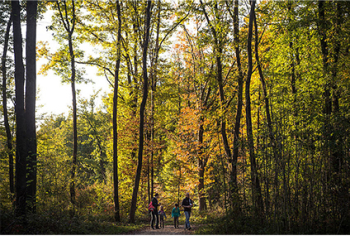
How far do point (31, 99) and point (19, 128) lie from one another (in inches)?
37.3

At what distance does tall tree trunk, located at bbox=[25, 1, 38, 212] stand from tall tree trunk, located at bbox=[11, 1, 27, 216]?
127 mm

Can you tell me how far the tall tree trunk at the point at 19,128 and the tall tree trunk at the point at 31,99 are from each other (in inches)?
5.0

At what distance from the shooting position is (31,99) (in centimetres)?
805

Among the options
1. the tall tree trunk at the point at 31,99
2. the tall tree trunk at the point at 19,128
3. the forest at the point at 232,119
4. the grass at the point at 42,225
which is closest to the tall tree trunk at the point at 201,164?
the forest at the point at 232,119

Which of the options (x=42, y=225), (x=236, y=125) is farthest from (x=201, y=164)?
(x=42, y=225)

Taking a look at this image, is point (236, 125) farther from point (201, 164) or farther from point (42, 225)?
point (42, 225)

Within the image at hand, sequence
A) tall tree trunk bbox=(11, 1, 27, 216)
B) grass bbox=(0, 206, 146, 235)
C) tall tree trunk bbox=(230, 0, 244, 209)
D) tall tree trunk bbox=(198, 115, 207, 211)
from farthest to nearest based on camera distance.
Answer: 1. tall tree trunk bbox=(198, 115, 207, 211)
2. tall tree trunk bbox=(230, 0, 244, 209)
3. tall tree trunk bbox=(11, 1, 27, 216)
4. grass bbox=(0, 206, 146, 235)

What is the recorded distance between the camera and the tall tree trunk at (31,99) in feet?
24.7

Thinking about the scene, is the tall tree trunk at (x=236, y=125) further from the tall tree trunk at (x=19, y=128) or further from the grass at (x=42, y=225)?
the tall tree trunk at (x=19, y=128)

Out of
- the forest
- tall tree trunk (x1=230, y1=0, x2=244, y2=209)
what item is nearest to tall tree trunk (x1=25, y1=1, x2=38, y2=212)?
the forest

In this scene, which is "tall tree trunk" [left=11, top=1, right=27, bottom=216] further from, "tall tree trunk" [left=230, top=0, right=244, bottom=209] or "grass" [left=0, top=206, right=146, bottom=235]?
"tall tree trunk" [left=230, top=0, right=244, bottom=209]

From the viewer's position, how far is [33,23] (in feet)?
26.8

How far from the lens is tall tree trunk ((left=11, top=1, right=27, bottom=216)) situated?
24.2ft
